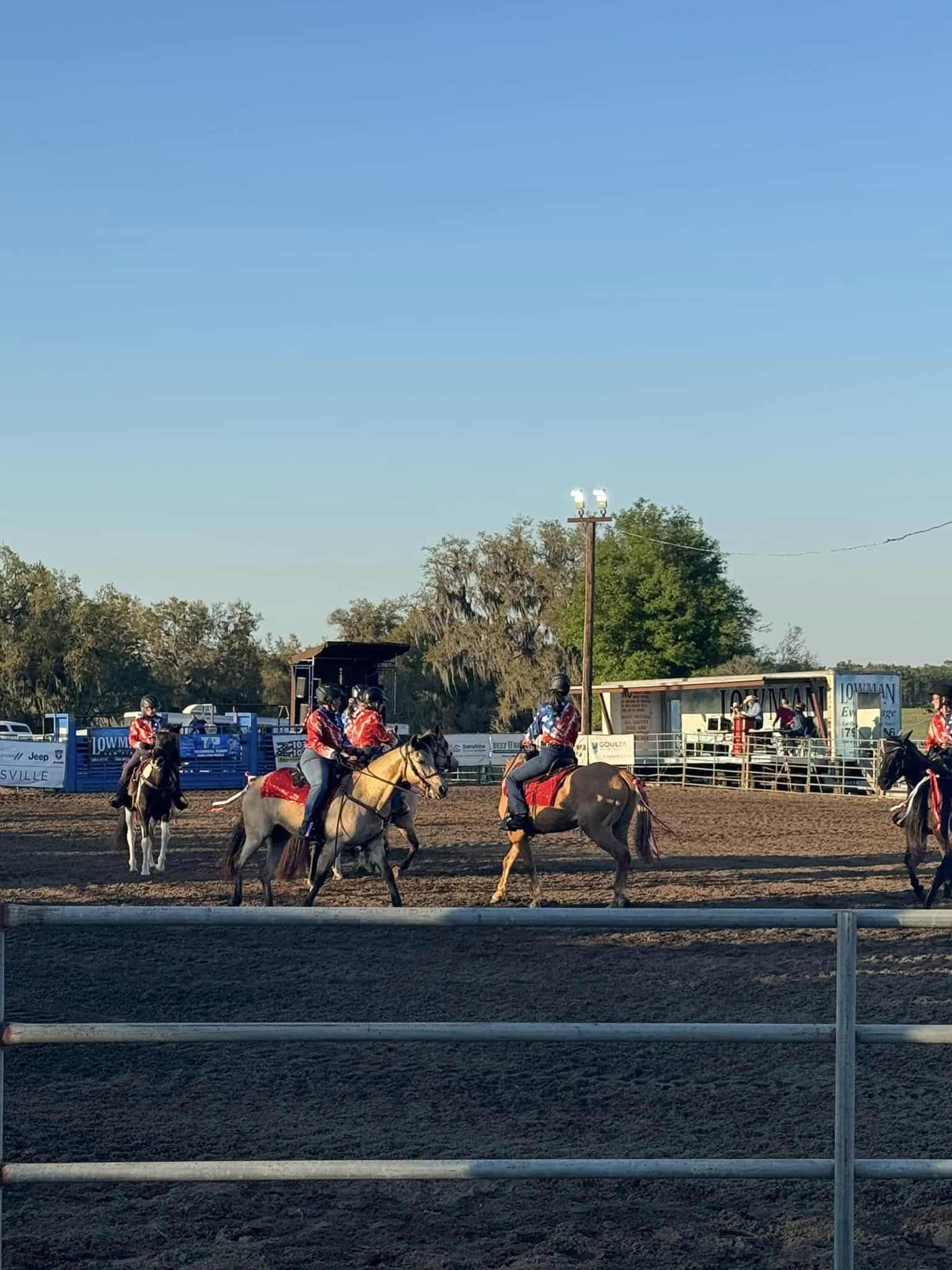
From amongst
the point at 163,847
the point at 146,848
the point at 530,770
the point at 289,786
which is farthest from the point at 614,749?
the point at 289,786

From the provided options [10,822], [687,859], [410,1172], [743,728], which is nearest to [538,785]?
[687,859]

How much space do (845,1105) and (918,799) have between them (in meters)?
11.4

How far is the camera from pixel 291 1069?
24.3 ft

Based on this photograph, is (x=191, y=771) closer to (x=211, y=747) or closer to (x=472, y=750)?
(x=211, y=747)

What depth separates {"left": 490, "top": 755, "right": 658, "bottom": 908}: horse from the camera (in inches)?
555

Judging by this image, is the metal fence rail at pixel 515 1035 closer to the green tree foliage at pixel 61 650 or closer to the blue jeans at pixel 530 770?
the blue jeans at pixel 530 770

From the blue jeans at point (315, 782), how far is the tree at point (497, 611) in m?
60.4

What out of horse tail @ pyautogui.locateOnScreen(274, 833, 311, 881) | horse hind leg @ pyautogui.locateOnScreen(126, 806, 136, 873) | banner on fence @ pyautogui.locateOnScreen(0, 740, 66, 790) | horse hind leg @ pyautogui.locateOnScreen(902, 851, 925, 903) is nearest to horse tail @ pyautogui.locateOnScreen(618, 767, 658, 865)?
horse hind leg @ pyautogui.locateOnScreen(902, 851, 925, 903)

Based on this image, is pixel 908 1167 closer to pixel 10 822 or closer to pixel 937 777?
pixel 937 777

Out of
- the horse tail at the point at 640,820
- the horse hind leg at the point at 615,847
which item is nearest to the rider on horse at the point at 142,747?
the horse hind leg at the point at 615,847

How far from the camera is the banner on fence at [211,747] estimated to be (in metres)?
34.8

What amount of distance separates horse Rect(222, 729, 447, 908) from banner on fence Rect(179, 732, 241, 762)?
68.6 ft

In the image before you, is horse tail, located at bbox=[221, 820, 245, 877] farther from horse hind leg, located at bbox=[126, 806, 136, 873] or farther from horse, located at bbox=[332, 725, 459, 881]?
horse hind leg, located at bbox=[126, 806, 136, 873]

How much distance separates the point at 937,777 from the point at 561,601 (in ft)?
201
